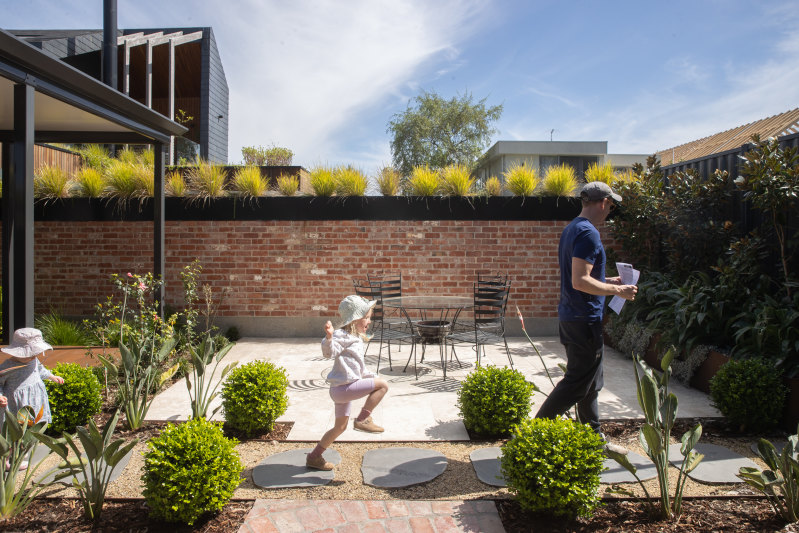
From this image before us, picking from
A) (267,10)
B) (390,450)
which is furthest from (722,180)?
(267,10)

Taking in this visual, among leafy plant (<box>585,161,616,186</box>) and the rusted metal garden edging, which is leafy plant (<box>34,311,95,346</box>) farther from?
leafy plant (<box>585,161,616,186</box>)

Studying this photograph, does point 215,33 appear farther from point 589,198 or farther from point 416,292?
point 589,198

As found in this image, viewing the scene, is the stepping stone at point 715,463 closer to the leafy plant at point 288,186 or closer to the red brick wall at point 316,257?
the red brick wall at point 316,257

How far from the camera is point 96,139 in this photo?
6.55 metres

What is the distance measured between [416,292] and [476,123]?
24.8 metres

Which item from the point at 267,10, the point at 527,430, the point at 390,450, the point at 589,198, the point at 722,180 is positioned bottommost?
the point at 390,450

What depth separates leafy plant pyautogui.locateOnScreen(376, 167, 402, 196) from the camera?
7535mm

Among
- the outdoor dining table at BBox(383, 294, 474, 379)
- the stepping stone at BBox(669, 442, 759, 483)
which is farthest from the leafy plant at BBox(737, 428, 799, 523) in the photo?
the outdoor dining table at BBox(383, 294, 474, 379)

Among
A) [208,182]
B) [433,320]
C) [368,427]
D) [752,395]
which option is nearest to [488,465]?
[368,427]

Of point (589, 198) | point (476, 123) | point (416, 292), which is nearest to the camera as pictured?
point (589, 198)

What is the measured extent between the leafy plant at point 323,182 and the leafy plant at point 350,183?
77mm

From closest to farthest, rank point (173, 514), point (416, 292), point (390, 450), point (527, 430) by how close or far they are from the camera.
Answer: point (173, 514) < point (527, 430) < point (390, 450) < point (416, 292)

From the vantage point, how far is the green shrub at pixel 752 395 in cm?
357

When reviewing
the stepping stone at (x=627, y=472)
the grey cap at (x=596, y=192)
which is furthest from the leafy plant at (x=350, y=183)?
the stepping stone at (x=627, y=472)
